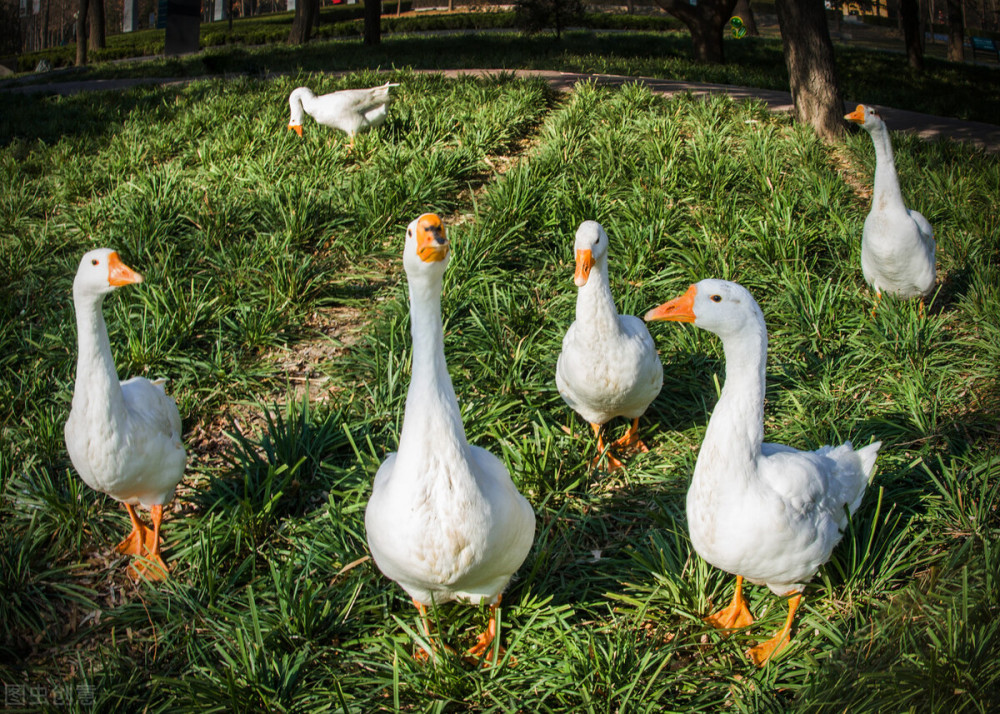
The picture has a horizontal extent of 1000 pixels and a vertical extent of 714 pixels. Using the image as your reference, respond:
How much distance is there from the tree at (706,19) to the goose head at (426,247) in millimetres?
13392

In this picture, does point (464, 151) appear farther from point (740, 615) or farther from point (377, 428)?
point (740, 615)

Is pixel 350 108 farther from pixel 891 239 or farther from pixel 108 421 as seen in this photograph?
pixel 891 239

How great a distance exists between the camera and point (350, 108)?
23.3 feet

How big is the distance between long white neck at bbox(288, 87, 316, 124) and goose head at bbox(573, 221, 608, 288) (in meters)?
4.98

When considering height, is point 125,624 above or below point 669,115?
below

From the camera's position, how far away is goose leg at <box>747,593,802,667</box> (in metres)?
2.62

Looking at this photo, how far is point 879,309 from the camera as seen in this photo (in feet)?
14.5

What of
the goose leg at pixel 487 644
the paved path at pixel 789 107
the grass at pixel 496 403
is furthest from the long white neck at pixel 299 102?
the goose leg at pixel 487 644

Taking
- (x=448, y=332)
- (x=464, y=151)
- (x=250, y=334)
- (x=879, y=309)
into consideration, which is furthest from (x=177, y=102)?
(x=879, y=309)

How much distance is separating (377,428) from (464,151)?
3613 mm

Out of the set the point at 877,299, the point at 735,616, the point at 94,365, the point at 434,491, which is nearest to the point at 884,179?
the point at 877,299

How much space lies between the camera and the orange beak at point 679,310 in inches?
101

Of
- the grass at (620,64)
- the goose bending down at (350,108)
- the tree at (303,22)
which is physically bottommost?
the goose bending down at (350,108)

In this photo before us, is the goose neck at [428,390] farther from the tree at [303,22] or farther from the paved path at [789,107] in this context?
the tree at [303,22]
